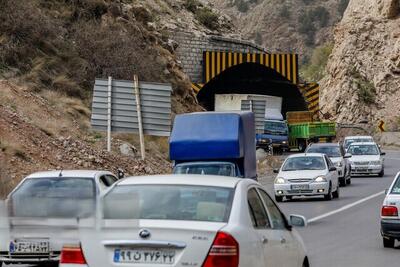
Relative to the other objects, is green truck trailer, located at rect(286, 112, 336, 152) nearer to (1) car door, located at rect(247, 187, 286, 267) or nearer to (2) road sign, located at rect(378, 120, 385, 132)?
(2) road sign, located at rect(378, 120, 385, 132)

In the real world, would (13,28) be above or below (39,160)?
above

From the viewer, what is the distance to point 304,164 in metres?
30.8

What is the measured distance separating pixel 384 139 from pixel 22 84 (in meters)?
47.5

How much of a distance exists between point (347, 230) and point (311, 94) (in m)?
48.8

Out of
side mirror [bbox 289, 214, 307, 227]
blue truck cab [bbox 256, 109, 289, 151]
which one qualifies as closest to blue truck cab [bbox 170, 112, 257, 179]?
side mirror [bbox 289, 214, 307, 227]

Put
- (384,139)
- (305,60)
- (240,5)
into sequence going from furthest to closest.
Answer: (240,5)
(305,60)
(384,139)

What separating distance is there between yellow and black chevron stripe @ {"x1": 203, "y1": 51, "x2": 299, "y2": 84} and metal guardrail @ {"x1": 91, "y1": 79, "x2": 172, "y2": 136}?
26.0 meters

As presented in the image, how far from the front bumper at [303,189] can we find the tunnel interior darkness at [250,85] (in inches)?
1297

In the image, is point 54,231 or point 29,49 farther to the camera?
point 29,49

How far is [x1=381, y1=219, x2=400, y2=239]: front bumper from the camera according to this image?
1616cm

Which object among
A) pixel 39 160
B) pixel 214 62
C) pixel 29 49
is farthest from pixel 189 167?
pixel 214 62

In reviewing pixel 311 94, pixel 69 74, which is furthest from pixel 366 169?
pixel 311 94

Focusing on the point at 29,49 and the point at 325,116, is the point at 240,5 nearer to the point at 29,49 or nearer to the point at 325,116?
the point at 325,116

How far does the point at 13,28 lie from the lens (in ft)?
131
